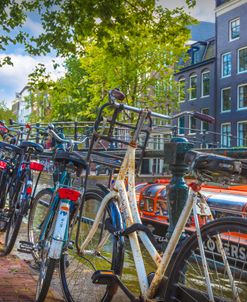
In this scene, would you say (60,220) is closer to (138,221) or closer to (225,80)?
(138,221)

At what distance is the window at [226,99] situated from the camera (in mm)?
27438

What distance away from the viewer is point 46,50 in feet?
25.9

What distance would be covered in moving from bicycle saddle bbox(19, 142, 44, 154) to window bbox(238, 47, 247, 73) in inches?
930

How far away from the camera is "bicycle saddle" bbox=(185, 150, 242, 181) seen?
188 centimetres

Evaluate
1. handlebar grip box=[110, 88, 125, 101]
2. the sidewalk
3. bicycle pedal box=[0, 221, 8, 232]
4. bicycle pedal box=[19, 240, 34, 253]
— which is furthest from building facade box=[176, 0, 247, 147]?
handlebar grip box=[110, 88, 125, 101]

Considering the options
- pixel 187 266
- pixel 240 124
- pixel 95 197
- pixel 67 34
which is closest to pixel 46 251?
pixel 95 197

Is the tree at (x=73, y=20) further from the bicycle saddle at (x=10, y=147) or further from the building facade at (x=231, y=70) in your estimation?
the building facade at (x=231, y=70)

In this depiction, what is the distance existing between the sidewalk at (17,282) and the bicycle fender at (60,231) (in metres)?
0.45

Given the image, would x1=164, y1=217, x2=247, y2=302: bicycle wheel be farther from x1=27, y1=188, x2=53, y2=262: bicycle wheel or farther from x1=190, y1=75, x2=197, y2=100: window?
x1=190, y1=75, x2=197, y2=100: window

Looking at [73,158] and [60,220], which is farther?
[73,158]

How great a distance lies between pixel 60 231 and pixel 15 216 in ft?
5.61

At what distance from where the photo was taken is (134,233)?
249 centimetres

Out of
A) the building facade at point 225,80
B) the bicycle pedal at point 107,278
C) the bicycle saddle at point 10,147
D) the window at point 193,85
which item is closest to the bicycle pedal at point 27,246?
the bicycle pedal at point 107,278

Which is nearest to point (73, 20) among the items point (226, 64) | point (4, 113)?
point (226, 64)
